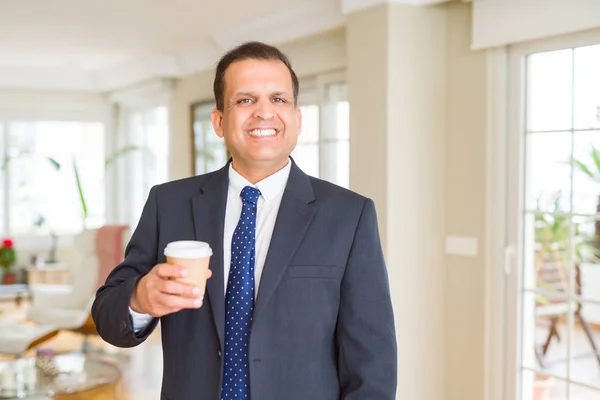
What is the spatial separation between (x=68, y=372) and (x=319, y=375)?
10.2ft

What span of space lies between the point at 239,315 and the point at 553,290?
A: 248 cm

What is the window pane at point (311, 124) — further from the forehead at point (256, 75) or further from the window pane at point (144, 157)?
the forehead at point (256, 75)

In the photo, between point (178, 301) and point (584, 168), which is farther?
point (584, 168)

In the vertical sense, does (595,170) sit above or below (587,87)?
below

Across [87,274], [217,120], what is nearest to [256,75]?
[217,120]

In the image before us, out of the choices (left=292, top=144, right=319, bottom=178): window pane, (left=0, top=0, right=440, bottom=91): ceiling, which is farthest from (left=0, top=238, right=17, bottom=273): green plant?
(left=292, top=144, right=319, bottom=178): window pane

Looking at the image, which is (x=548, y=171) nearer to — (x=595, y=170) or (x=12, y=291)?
(x=595, y=170)

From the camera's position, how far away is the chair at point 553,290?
11.0ft

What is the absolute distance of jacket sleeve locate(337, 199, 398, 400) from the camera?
1.44 m

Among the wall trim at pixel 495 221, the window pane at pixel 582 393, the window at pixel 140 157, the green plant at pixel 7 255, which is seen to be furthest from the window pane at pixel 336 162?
the green plant at pixel 7 255

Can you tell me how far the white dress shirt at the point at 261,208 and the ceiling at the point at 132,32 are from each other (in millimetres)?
2507

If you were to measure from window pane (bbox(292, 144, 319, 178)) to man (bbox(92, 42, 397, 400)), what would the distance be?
355 cm

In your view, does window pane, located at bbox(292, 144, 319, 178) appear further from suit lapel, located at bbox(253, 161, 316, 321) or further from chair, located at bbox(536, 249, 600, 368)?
suit lapel, located at bbox(253, 161, 316, 321)

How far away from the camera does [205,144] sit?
21.6ft
